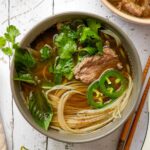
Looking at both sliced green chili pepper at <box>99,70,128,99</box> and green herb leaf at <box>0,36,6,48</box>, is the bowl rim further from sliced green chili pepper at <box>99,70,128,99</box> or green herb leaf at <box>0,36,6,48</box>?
green herb leaf at <box>0,36,6,48</box>

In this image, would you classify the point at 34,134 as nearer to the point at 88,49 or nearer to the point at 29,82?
the point at 29,82

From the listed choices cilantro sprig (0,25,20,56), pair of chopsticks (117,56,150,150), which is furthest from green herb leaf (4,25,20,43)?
pair of chopsticks (117,56,150,150)

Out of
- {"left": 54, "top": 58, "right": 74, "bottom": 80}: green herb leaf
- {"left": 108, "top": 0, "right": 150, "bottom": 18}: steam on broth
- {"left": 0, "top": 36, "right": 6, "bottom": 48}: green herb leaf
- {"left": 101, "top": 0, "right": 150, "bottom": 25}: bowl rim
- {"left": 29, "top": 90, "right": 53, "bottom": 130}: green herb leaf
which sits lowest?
{"left": 29, "top": 90, "right": 53, "bottom": 130}: green herb leaf

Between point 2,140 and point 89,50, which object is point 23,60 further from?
point 2,140

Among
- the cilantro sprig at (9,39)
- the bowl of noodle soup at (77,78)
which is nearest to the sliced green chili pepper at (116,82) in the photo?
the bowl of noodle soup at (77,78)

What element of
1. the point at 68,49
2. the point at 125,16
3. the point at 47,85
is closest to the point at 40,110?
the point at 47,85
